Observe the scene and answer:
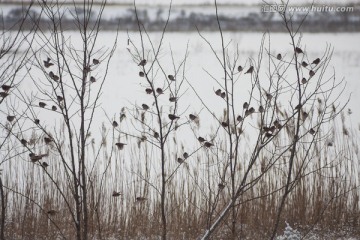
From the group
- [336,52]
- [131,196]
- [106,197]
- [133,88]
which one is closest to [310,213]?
[131,196]

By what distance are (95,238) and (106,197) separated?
1.04 ft

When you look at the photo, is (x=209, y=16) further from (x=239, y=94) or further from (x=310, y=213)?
(x=310, y=213)

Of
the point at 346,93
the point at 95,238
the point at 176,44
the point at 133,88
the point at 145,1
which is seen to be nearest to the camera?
the point at 95,238

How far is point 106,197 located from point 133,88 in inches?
149

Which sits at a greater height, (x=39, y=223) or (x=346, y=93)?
(x=346, y=93)

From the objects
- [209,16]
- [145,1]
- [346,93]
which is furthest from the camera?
[209,16]

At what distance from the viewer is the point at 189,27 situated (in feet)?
26.8

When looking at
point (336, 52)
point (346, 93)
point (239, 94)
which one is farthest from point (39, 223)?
point (336, 52)

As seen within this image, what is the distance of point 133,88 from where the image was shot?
642cm

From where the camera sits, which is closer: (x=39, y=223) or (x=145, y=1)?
(x=39, y=223)

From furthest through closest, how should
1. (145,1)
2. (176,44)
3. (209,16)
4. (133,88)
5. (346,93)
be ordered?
(176,44) < (209,16) < (145,1) < (133,88) < (346,93)

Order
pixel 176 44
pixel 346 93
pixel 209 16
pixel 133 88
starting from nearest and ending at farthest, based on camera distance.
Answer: pixel 346 93, pixel 133 88, pixel 209 16, pixel 176 44

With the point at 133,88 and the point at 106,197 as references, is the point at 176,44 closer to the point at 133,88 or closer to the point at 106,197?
the point at 133,88

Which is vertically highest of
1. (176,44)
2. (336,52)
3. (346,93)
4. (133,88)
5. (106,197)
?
(176,44)
